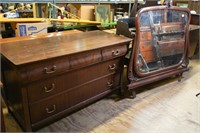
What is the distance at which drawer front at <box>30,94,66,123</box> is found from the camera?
159cm

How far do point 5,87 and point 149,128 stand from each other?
57.2 inches

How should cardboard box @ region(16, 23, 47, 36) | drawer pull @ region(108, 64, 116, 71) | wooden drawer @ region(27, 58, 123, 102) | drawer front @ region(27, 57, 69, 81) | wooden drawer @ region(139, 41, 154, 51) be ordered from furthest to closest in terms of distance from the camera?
cardboard box @ region(16, 23, 47, 36), wooden drawer @ region(139, 41, 154, 51), drawer pull @ region(108, 64, 116, 71), wooden drawer @ region(27, 58, 123, 102), drawer front @ region(27, 57, 69, 81)

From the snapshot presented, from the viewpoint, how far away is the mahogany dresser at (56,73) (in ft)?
4.78

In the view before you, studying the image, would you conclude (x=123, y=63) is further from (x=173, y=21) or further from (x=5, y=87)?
(x=5, y=87)

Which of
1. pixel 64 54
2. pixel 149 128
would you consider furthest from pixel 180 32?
pixel 64 54

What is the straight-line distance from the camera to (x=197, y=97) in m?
2.40

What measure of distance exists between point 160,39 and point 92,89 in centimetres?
110

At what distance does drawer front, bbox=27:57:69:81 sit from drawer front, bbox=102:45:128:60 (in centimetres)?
47

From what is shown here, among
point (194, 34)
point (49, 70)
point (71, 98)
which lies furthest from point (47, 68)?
point (194, 34)

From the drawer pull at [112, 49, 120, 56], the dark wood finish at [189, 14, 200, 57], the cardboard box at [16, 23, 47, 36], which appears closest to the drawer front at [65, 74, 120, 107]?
Result: the drawer pull at [112, 49, 120, 56]

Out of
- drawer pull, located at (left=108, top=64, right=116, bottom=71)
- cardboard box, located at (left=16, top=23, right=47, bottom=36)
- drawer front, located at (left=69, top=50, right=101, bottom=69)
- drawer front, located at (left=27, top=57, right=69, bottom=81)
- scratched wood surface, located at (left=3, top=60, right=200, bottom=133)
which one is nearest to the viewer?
drawer front, located at (left=27, top=57, right=69, bottom=81)

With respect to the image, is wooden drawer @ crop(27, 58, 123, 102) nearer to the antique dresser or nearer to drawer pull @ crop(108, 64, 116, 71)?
drawer pull @ crop(108, 64, 116, 71)

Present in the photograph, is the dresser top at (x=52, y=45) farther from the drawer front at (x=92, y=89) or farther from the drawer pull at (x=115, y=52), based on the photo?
the drawer front at (x=92, y=89)

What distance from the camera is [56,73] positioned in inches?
62.2
